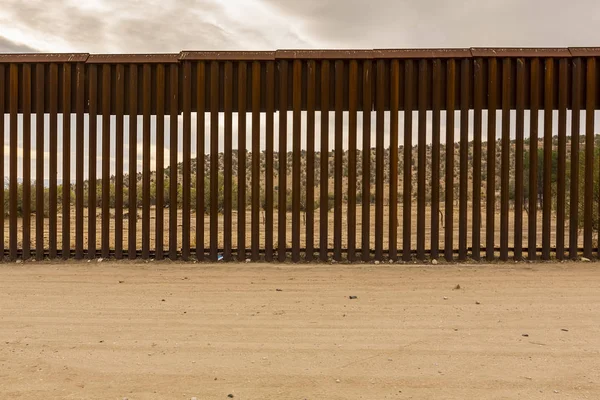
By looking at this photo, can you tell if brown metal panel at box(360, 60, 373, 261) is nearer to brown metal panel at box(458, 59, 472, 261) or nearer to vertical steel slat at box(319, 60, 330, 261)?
vertical steel slat at box(319, 60, 330, 261)

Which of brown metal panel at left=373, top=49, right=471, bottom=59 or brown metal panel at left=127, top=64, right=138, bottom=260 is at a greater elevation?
brown metal panel at left=373, top=49, right=471, bottom=59

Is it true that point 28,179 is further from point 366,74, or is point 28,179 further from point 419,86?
point 419,86

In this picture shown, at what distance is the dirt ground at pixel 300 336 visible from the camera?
10.0 feet

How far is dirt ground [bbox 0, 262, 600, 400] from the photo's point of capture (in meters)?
3.05

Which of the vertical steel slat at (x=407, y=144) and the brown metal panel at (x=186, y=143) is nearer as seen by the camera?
the vertical steel slat at (x=407, y=144)

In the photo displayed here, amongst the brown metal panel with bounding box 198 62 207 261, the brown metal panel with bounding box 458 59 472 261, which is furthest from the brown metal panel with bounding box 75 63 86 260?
the brown metal panel with bounding box 458 59 472 261

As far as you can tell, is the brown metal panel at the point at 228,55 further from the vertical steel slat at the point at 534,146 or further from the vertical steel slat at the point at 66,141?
the vertical steel slat at the point at 534,146

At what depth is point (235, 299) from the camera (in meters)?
5.36

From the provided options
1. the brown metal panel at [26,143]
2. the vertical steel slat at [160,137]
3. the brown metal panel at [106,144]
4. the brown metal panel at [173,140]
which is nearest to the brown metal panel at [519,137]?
the brown metal panel at [173,140]

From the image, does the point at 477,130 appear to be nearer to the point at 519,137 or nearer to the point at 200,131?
the point at 519,137

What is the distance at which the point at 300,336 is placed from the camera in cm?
402

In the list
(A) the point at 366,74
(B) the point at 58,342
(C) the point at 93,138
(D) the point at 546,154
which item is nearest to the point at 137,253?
(C) the point at 93,138

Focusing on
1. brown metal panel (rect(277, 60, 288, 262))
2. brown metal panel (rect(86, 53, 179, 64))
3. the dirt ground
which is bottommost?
the dirt ground

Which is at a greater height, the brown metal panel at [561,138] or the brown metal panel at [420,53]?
the brown metal panel at [420,53]
